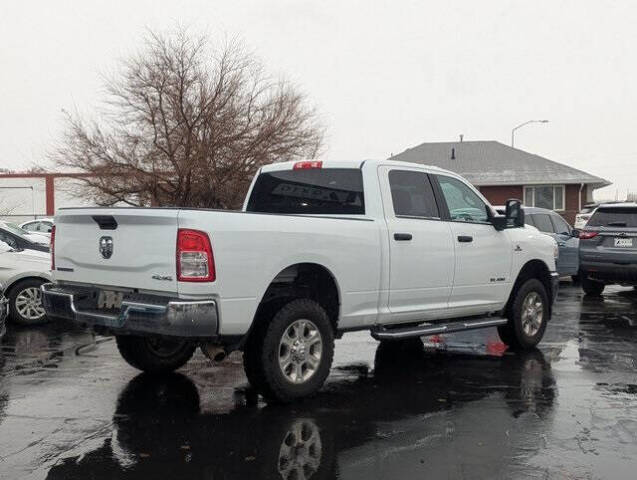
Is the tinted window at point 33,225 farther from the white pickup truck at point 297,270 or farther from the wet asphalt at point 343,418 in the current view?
the white pickup truck at point 297,270

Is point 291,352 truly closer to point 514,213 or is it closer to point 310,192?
point 310,192

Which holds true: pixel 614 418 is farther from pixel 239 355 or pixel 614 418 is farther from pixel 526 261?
pixel 239 355

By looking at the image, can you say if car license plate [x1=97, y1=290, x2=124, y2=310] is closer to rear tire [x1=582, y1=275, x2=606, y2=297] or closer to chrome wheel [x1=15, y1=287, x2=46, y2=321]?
chrome wheel [x1=15, y1=287, x2=46, y2=321]

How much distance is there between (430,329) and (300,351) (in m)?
1.59

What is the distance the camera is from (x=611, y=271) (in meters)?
13.3

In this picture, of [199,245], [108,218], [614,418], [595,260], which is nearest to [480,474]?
[614,418]

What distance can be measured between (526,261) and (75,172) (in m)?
28.5

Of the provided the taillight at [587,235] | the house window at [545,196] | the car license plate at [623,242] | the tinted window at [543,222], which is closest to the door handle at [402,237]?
the car license plate at [623,242]

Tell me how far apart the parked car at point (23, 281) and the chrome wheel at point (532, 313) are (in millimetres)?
6382

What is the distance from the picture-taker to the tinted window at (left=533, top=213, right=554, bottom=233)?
15.4m

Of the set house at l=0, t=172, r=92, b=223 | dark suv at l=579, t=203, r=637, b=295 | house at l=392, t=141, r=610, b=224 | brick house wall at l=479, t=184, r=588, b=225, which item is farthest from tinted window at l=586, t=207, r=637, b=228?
house at l=0, t=172, r=92, b=223

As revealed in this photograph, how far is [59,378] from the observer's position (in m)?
7.14

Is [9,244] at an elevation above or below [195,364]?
above

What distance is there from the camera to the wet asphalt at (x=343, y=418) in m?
4.68
